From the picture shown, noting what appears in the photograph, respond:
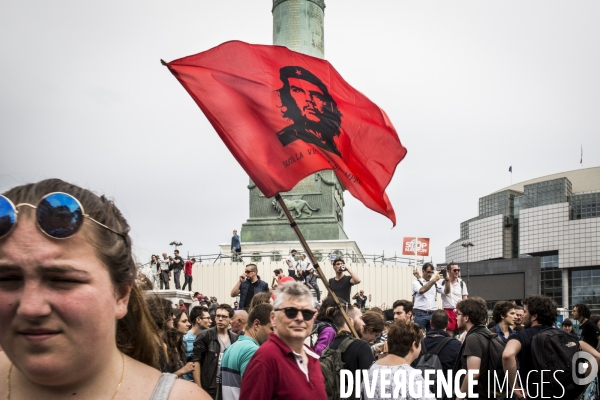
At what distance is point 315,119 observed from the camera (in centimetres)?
802

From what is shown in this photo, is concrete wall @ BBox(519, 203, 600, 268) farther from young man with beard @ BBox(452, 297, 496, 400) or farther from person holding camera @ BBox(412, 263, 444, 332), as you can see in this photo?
young man with beard @ BBox(452, 297, 496, 400)

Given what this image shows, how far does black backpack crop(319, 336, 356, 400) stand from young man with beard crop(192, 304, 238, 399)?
6.37 feet

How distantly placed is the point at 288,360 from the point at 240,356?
5.64ft

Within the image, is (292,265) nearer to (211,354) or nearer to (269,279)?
(269,279)

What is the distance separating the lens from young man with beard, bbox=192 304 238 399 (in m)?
8.01

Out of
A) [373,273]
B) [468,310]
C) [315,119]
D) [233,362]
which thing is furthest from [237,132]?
[373,273]

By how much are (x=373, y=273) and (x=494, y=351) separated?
2414 centimetres

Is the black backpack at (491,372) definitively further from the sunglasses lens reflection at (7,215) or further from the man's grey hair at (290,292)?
the sunglasses lens reflection at (7,215)

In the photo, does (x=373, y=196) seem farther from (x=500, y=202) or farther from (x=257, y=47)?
(x=500, y=202)

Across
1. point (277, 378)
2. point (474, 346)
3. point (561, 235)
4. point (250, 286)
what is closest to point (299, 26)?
point (250, 286)

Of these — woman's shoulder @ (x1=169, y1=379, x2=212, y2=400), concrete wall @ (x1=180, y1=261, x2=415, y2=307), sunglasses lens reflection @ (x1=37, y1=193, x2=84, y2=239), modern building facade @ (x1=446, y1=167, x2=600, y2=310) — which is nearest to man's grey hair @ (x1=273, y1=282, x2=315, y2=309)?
woman's shoulder @ (x1=169, y1=379, x2=212, y2=400)

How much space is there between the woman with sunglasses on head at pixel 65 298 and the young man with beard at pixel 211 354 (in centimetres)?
600

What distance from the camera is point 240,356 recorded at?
630 cm

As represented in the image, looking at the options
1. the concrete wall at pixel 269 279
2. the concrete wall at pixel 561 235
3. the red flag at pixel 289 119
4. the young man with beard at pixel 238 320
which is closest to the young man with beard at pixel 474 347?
the red flag at pixel 289 119
